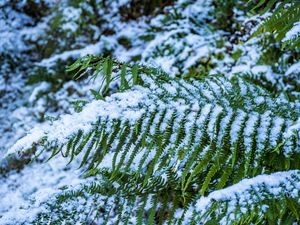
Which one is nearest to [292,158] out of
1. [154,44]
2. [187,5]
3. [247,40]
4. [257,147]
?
[257,147]

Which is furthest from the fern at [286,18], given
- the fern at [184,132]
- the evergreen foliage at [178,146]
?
the fern at [184,132]

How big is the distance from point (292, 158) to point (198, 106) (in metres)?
0.31

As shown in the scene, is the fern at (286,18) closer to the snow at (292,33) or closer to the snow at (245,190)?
the snow at (292,33)

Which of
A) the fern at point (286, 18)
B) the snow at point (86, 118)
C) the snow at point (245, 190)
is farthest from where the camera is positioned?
the fern at point (286, 18)

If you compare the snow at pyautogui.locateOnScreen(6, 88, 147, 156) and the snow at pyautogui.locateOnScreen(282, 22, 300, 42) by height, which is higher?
the snow at pyautogui.locateOnScreen(282, 22, 300, 42)

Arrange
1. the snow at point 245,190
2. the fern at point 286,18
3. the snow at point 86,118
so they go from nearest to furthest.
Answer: the snow at point 245,190 → the snow at point 86,118 → the fern at point 286,18

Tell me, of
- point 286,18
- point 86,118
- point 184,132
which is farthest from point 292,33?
point 86,118

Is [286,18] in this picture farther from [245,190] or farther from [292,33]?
[245,190]

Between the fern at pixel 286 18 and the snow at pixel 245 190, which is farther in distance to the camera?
the fern at pixel 286 18

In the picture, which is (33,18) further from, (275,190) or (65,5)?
(275,190)

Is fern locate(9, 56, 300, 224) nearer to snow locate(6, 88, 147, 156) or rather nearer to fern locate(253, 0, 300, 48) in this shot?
snow locate(6, 88, 147, 156)

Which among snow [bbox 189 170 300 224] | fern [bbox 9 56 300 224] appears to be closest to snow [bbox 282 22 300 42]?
fern [bbox 9 56 300 224]

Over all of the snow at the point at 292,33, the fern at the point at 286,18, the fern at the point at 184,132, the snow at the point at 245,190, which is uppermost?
the fern at the point at 286,18

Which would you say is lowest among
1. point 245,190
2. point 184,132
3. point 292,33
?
point 245,190
